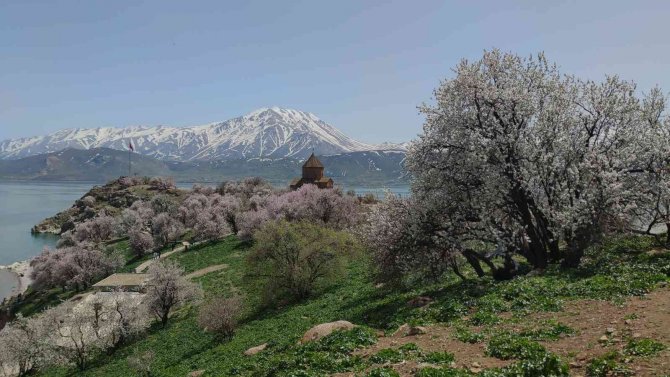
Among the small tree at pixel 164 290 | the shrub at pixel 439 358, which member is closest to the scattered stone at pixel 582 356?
the shrub at pixel 439 358

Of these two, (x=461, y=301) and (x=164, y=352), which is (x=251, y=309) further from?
(x=461, y=301)

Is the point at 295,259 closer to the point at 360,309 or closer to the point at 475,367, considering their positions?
the point at 360,309

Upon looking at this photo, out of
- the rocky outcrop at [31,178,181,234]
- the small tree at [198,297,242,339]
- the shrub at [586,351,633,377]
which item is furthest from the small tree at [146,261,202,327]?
the rocky outcrop at [31,178,181,234]

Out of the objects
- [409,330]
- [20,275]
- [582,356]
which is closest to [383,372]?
[409,330]

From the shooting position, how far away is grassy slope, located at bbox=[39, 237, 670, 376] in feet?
58.5

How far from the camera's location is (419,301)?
23.3 m

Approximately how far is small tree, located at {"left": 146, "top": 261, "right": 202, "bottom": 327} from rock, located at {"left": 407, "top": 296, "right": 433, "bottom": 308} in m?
26.2

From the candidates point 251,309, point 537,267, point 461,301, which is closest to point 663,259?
point 537,267

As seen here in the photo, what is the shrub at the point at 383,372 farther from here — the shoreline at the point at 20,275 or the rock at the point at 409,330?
the shoreline at the point at 20,275

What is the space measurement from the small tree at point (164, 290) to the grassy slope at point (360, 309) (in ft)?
5.91

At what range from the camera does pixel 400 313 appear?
21703 millimetres

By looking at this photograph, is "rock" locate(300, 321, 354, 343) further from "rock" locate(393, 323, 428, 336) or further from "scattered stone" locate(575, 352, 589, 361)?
"scattered stone" locate(575, 352, 589, 361)

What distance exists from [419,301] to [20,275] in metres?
107

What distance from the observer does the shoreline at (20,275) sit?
8549 centimetres
